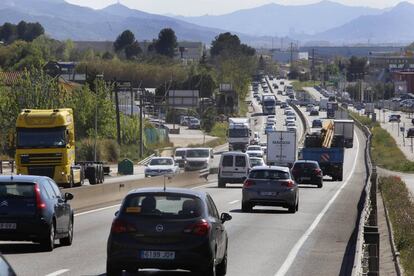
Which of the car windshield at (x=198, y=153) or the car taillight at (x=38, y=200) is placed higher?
the car taillight at (x=38, y=200)

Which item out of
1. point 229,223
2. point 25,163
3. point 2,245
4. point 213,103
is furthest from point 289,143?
point 213,103

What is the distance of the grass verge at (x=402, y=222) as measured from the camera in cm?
2134

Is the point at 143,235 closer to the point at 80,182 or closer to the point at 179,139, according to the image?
the point at 80,182

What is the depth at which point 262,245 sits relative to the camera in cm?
2467

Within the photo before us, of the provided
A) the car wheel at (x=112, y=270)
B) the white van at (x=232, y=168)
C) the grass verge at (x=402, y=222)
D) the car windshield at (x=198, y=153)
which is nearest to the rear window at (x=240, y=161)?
the white van at (x=232, y=168)

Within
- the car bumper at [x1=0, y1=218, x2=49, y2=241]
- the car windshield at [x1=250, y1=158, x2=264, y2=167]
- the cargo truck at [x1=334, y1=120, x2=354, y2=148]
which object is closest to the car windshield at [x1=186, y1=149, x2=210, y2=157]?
the car windshield at [x1=250, y1=158, x2=264, y2=167]

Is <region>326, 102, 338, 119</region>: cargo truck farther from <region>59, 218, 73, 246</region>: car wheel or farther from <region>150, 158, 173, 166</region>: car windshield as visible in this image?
<region>59, 218, 73, 246</region>: car wheel

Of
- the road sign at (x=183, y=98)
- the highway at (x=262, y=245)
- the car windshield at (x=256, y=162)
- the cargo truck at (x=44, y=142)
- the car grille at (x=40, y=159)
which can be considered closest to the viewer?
the highway at (x=262, y=245)

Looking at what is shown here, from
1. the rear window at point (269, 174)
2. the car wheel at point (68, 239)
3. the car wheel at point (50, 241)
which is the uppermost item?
the car wheel at point (50, 241)

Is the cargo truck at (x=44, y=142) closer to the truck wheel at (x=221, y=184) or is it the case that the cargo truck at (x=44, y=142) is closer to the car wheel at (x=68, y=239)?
the truck wheel at (x=221, y=184)

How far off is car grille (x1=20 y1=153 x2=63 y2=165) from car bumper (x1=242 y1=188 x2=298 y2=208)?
1299 centimetres

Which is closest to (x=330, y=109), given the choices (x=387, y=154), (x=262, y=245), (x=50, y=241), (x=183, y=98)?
(x=183, y=98)

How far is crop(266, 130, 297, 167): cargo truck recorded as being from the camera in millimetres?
77062

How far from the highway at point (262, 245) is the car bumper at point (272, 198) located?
14.0 inches
